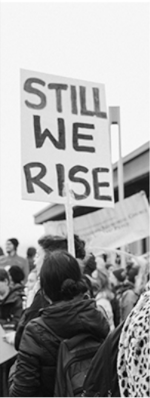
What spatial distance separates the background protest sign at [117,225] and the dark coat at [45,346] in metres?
9.39

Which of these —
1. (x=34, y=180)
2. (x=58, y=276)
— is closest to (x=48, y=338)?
(x=58, y=276)

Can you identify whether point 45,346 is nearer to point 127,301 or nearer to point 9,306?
point 9,306

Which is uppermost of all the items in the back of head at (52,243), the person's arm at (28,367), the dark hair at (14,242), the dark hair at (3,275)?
the back of head at (52,243)

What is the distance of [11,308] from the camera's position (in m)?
6.28

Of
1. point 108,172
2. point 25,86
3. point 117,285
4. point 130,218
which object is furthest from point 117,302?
point 130,218

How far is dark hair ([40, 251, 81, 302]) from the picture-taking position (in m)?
3.51

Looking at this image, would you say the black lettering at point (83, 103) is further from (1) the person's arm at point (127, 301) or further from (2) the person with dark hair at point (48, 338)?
(2) the person with dark hair at point (48, 338)

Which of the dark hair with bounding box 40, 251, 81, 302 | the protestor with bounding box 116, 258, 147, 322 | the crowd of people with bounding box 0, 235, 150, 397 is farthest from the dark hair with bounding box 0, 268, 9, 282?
the dark hair with bounding box 40, 251, 81, 302

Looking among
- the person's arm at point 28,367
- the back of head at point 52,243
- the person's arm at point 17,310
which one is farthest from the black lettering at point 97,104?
the person's arm at point 28,367

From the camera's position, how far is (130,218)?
13531 millimetres

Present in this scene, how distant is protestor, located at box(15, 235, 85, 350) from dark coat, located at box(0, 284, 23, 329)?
0.86 meters

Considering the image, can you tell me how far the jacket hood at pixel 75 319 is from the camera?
331 cm

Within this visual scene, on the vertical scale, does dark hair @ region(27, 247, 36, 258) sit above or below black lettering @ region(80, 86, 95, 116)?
below

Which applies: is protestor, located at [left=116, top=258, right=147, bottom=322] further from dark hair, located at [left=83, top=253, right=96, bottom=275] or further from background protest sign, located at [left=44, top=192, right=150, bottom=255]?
background protest sign, located at [left=44, top=192, right=150, bottom=255]
